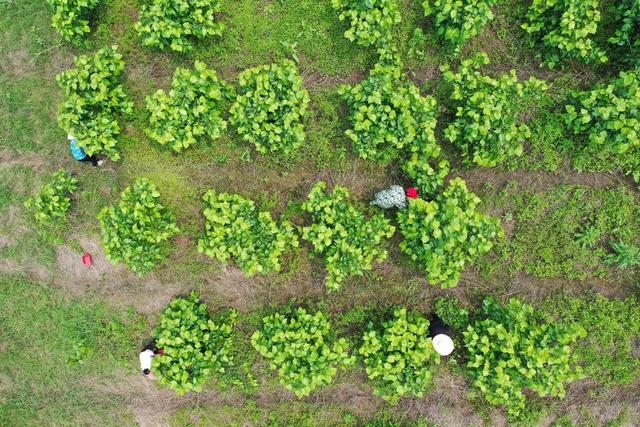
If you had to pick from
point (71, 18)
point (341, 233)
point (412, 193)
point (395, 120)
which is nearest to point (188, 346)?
point (341, 233)

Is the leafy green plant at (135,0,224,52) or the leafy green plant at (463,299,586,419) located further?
the leafy green plant at (135,0,224,52)

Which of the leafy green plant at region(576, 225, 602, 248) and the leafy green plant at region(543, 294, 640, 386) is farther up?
the leafy green plant at region(576, 225, 602, 248)

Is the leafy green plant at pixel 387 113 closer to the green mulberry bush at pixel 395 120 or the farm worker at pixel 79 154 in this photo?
the green mulberry bush at pixel 395 120

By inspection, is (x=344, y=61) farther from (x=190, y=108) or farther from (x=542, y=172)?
(x=542, y=172)

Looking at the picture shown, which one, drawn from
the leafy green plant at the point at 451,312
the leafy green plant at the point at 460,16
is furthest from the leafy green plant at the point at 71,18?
the leafy green plant at the point at 451,312

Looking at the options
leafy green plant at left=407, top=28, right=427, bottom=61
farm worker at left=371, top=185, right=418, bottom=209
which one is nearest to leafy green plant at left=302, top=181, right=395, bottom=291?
farm worker at left=371, top=185, right=418, bottom=209

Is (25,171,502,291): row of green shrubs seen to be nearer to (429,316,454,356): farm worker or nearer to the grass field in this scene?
the grass field

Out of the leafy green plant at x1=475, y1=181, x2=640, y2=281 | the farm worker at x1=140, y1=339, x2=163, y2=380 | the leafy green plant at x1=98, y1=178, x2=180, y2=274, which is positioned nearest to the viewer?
the leafy green plant at x1=98, y1=178, x2=180, y2=274
